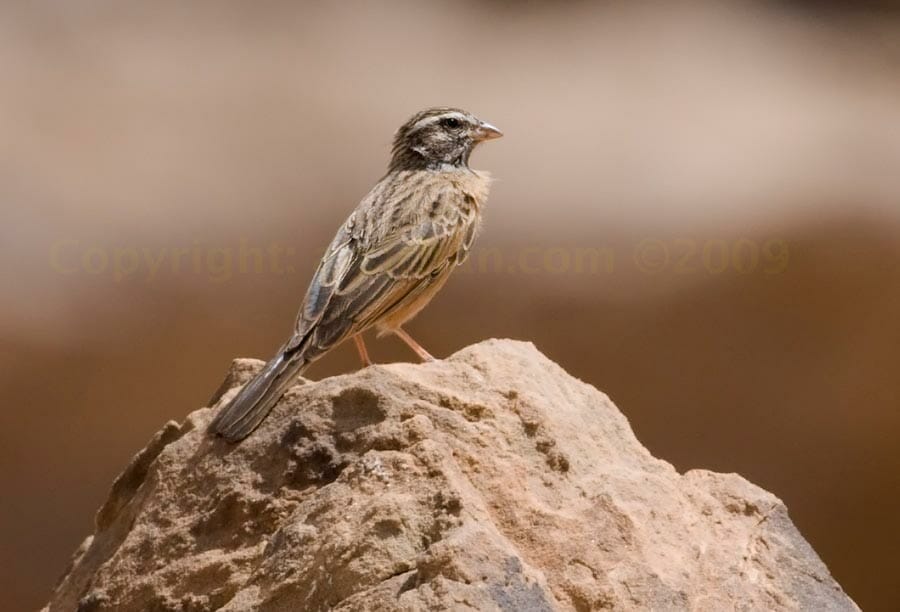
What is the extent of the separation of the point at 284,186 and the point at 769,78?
3712 millimetres

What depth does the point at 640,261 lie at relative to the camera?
8828 mm

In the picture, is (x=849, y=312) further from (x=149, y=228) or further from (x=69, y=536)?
(x=69, y=536)

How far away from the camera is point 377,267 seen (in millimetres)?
5309

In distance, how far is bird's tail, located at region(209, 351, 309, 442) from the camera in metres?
4.24

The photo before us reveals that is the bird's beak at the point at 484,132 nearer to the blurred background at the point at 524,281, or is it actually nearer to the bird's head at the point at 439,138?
the bird's head at the point at 439,138

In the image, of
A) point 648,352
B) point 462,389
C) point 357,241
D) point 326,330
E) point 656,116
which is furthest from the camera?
point 656,116

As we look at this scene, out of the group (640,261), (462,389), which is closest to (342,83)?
(640,261)

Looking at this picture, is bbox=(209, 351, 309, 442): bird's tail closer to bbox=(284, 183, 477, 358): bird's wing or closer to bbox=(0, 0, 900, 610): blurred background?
bbox=(284, 183, 477, 358): bird's wing

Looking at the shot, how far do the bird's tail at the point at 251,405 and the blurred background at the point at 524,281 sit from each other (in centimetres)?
420

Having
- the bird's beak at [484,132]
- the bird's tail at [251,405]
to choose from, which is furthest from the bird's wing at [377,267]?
the bird's beak at [484,132]

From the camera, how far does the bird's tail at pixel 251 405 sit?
4.24 m

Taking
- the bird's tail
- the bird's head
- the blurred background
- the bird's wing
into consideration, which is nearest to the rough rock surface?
the bird's tail

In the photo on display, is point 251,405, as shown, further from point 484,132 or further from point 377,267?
point 484,132

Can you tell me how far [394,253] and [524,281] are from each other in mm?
3396
